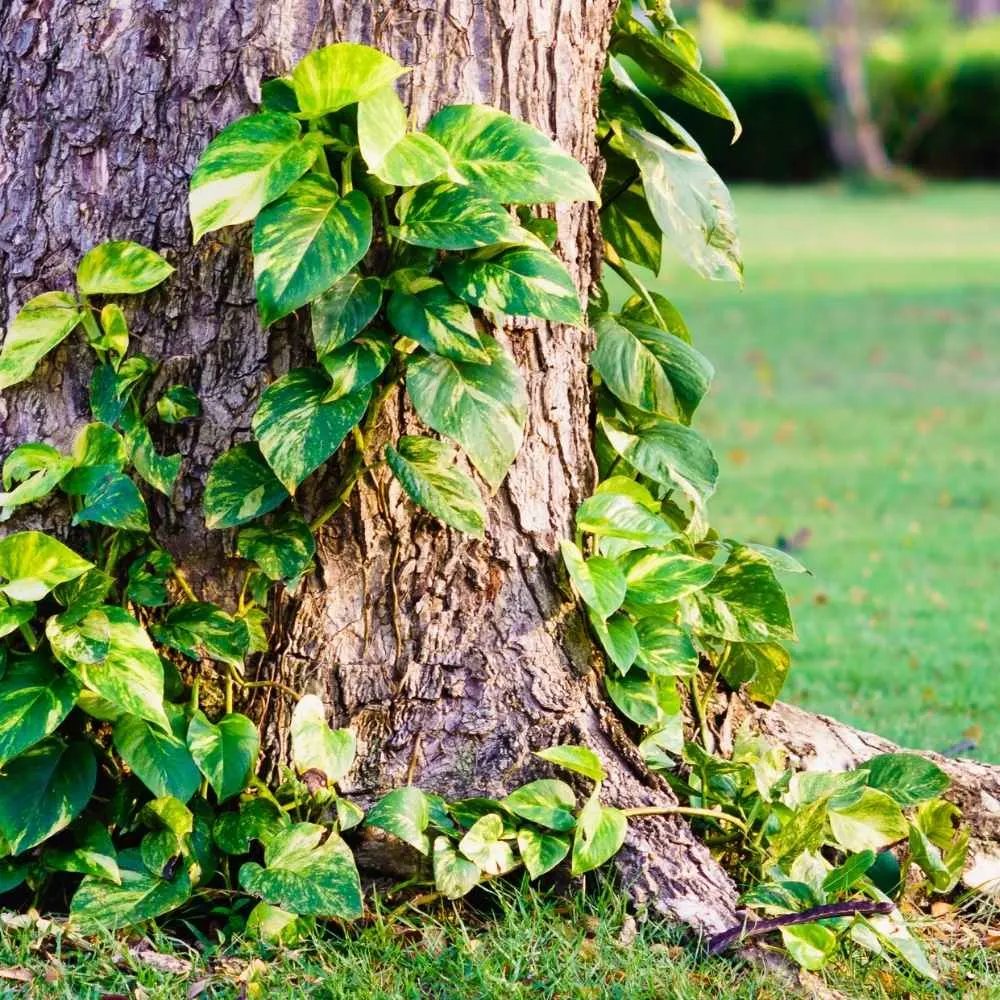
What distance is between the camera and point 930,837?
8.32 ft

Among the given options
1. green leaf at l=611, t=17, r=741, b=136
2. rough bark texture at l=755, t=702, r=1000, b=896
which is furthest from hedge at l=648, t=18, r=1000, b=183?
rough bark texture at l=755, t=702, r=1000, b=896

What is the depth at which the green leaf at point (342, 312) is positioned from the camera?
2064 mm

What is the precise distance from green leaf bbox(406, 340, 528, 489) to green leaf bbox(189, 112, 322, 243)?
0.32m

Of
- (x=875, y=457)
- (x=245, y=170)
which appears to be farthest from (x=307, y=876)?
(x=875, y=457)

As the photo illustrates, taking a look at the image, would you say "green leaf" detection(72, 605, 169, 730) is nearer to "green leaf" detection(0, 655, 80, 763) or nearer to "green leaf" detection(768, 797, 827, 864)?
"green leaf" detection(0, 655, 80, 763)

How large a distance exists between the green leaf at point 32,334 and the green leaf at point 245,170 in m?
0.32

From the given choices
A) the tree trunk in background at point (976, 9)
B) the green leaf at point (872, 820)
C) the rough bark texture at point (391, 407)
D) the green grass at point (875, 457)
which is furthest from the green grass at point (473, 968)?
the tree trunk in background at point (976, 9)

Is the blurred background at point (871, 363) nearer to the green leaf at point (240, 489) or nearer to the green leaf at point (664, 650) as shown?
the green leaf at point (664, 650)

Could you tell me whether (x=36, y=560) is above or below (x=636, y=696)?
above

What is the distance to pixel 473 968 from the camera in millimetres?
2109

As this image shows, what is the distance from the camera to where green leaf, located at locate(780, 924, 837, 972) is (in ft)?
6.89

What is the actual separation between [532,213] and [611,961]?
1134 millimetres

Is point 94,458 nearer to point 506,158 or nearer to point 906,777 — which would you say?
point 506,158

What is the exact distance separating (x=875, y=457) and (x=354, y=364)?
533 centimetres
